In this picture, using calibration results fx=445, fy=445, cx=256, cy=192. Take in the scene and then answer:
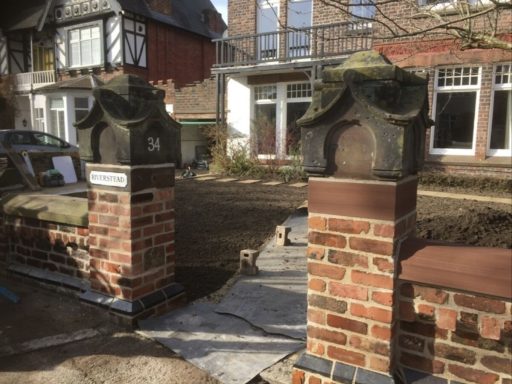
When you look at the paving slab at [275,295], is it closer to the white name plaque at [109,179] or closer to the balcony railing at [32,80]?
the white name plaque at [109,179]

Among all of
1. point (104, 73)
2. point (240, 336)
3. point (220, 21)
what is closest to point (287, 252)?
point (240, 336)

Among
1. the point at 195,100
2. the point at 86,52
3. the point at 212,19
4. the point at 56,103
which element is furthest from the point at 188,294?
the point at 212,19

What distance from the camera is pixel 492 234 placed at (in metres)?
4.72

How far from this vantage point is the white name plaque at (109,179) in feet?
10.4

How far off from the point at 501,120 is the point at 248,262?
9579 millimetres

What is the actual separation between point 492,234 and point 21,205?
4.75 meters

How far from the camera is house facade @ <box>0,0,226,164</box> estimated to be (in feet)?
70.9

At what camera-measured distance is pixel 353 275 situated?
2.15 m

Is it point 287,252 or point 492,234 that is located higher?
point 492,234

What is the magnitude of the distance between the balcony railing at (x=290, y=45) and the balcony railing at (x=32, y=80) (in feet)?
40.2

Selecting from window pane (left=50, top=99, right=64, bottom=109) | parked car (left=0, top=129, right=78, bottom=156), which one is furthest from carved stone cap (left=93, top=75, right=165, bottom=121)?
window pane (left=50, top=99, right=64, bottom=109)

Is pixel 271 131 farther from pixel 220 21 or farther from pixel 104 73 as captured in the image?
pixel 220 21

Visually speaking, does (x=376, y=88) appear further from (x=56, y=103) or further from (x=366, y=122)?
(x=56, y=103)

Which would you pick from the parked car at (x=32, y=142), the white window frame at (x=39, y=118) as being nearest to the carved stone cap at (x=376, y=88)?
the parked car at (x=32, y=142)
